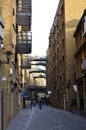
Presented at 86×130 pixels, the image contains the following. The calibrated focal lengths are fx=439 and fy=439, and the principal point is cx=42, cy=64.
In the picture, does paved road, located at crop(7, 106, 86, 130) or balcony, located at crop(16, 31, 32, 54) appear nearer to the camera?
paved road, located at crop(7, 106, 86, 130)

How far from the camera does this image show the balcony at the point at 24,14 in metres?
37.9

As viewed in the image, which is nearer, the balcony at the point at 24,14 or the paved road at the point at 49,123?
the paved road at the point at 49,123

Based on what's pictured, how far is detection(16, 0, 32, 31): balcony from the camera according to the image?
1494 inches

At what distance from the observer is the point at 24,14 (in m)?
38.5

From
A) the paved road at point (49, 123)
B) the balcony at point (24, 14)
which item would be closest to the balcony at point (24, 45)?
the balcony at point (24, 14)

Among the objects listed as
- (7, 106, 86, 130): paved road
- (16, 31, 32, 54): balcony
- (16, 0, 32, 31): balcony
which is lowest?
(7, 106, 86, 130): paved road

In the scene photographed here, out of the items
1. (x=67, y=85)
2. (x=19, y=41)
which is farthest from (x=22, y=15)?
(x=67, y=85)

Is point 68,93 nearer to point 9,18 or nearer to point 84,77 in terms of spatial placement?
point 84,77

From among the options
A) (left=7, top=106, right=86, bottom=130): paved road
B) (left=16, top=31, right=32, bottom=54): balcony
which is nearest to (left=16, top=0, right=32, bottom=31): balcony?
(left=16, top=31, right=32, bottom=54): balcony

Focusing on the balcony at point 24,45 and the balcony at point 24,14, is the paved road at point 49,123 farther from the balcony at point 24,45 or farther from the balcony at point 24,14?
the balcony at point 24,14

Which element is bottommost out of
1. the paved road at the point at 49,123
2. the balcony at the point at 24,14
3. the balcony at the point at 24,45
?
the paved road at the point at 49,123

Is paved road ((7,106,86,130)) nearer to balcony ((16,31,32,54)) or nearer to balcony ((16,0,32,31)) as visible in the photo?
balcony ((16,31,32,54))

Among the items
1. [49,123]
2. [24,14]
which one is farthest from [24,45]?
[49,123]

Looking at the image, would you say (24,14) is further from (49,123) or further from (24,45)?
(49,123)
